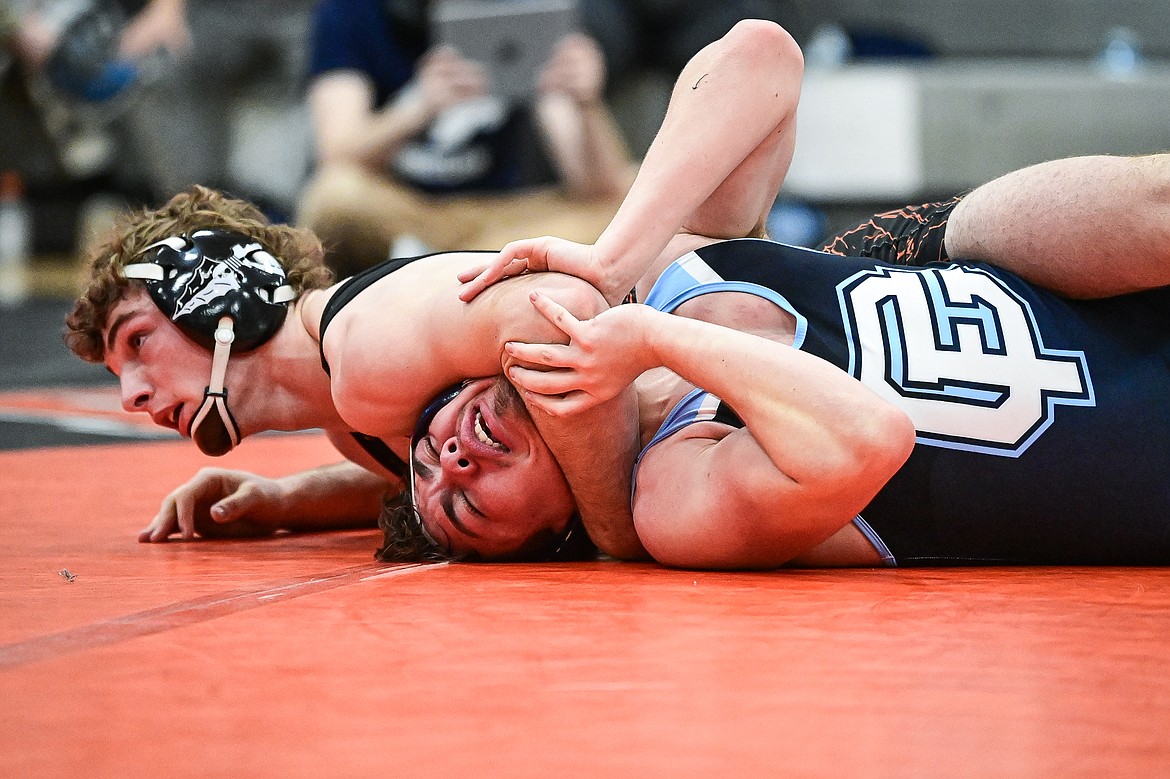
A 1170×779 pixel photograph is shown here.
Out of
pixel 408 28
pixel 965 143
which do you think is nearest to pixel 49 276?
pixel 408 28

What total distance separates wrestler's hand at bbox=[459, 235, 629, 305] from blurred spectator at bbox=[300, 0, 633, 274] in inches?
139

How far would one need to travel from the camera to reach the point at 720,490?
64.1 inches

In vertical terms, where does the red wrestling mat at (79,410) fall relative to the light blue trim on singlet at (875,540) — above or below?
above

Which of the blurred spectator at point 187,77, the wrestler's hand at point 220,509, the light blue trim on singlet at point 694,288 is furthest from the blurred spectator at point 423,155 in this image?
the light blue trim on singlet at point 694,288

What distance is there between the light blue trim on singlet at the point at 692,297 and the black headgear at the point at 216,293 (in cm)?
61

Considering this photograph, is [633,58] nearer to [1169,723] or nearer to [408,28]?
[408,28]

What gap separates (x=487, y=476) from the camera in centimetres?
177

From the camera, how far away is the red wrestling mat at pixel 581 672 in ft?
3.21

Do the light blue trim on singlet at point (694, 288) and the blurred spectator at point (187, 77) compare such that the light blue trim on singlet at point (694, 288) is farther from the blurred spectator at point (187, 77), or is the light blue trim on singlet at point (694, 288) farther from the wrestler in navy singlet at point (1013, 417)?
the blurred spectator at point (187, 77)

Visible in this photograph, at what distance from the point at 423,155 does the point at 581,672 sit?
4.48 metres

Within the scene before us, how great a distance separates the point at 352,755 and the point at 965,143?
625cm

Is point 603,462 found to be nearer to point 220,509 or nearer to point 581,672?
point 581,672

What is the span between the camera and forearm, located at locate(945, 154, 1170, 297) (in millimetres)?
1673

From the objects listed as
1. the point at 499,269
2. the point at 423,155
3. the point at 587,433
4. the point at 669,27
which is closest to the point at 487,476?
the point at 587,433
